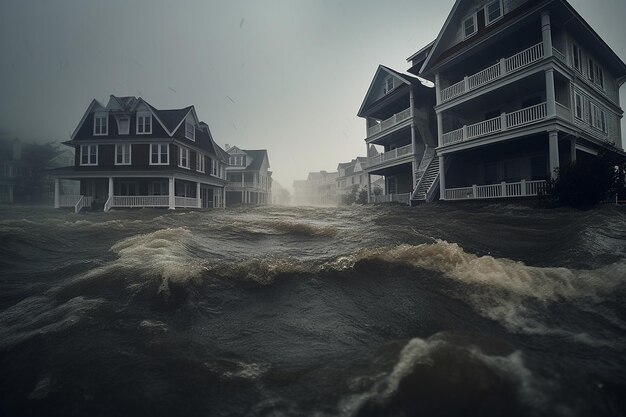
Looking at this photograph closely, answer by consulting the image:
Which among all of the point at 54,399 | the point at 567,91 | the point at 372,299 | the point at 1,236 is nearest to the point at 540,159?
the point at 567,91

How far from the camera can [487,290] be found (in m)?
3.71

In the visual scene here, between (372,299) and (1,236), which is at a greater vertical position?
(1,236)

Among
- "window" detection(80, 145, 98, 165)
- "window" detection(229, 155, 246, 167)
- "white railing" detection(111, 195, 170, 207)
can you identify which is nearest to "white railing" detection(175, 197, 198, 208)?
"white railing" detection(111, 195, 170, 207)

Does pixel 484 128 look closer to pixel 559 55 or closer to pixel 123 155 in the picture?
pixel 559 55

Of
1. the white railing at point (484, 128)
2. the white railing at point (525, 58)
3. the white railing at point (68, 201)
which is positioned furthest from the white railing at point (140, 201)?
the white railing at point (525, 58)

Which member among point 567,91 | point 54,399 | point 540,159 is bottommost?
point 54,399

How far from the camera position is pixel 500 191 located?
14945mm

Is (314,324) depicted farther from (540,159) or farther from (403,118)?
(403,118)

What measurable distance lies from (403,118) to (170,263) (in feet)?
71.4

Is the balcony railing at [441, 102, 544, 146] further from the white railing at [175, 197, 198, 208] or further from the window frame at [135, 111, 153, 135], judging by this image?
the window frame at [135, 111, 153, 135]

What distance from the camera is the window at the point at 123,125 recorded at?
1047 inches

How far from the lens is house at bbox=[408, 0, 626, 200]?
13.8 metres

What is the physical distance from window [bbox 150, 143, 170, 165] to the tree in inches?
1089

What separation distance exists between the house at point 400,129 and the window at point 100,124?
2387cm
